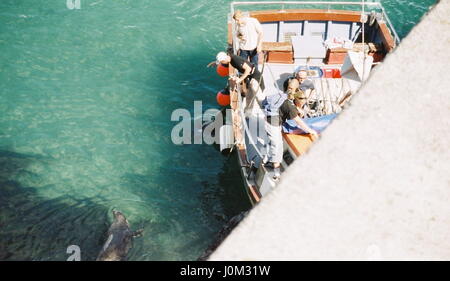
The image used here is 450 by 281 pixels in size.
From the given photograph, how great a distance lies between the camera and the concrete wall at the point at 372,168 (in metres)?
3.23

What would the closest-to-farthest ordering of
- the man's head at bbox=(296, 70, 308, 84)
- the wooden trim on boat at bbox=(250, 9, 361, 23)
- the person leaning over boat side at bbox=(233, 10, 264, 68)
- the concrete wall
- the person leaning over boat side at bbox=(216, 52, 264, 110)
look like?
the concrete wall
the man's head at bbox=(296, 70, 308, 84)
the person leaning over boat side at bbox=(216, 52, 264, 110)
the person leaning over boat side at bbox=(233, 10, 264, 68)
the wooden trim on boat at bbox=(250, 9, 361, 23)

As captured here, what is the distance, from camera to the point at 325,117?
295 inches

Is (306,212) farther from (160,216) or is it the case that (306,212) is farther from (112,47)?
(112,47)

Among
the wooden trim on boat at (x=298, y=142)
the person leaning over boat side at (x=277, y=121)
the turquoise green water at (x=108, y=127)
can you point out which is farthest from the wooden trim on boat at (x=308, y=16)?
the wooden trim on boat at (x=298, y=142)

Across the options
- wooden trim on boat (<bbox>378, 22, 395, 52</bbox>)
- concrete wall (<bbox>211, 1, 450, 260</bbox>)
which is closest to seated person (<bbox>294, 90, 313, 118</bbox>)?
wooden trim on boat (<bbox>378, 22, 395, 52</bbox>)

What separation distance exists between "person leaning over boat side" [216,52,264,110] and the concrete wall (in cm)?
551

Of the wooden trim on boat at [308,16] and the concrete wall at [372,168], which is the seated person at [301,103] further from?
the concrete wall at [372,168]

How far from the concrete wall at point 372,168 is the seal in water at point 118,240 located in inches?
221

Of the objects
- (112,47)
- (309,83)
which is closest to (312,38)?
(309,83)

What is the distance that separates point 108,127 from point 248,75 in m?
4.74

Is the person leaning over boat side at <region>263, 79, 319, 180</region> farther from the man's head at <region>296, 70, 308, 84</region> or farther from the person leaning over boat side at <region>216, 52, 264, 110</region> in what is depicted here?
the person leaning over boat side at <region>216, 52, 264, 110</region>

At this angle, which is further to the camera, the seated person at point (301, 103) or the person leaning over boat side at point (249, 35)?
the person leaning over boat side at point (249, 35)

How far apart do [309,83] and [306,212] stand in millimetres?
5808

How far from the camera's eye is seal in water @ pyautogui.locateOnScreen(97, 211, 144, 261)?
27.0 feet
